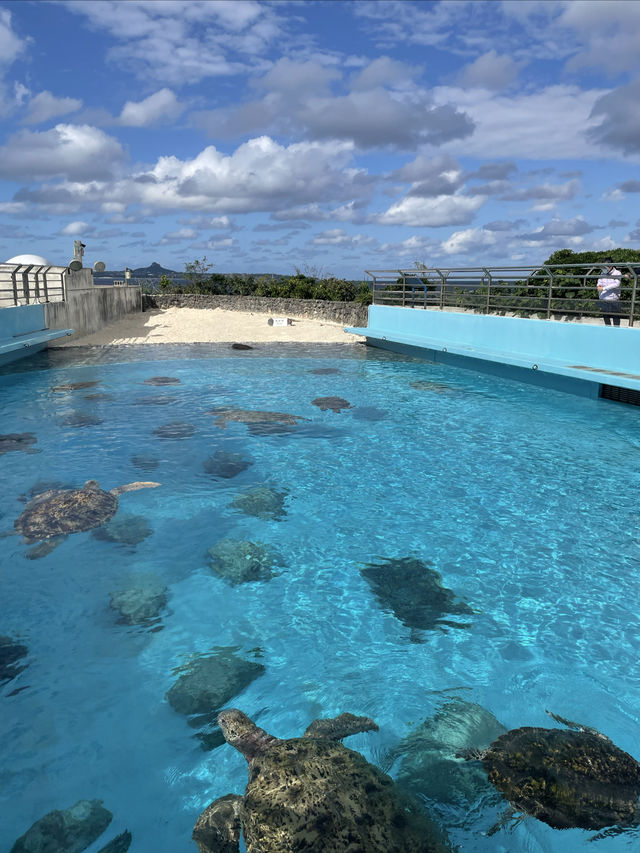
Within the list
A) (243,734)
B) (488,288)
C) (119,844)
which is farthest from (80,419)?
(488,288)

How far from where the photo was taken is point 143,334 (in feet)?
71.8

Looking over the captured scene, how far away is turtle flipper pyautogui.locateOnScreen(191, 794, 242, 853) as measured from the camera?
2826 millimetres

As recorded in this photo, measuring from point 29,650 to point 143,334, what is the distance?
18699 millimetres

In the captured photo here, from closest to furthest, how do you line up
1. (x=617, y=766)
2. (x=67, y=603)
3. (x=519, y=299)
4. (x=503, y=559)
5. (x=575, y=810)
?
(x=575, y=810) → (x=617, y=766) → (x=67, y=603) → (x=503, y=559) → (x=519, y=299)

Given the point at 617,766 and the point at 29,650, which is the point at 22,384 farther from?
the point at 617,766

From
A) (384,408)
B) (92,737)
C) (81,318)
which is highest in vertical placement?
(81,318)

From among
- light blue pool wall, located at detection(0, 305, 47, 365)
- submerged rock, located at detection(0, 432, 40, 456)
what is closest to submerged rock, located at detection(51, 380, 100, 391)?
light blue pool wall, located at detection(0, 305, 47, 365)

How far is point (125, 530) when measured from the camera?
241 inches

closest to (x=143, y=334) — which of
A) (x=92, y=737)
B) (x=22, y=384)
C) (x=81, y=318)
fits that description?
(x=81, y=318)


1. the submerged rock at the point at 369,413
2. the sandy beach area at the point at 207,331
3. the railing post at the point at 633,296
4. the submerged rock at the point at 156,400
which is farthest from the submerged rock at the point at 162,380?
the railing post at the point at 633,296

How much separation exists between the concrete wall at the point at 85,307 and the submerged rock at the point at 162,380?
20.7 feet

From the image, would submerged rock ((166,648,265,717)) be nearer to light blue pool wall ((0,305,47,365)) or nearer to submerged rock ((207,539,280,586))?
submerged rock ((207,539,280,586))

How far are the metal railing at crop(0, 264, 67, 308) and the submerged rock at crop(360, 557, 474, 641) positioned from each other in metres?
13.6

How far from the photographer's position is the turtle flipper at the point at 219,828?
9.27 ft
